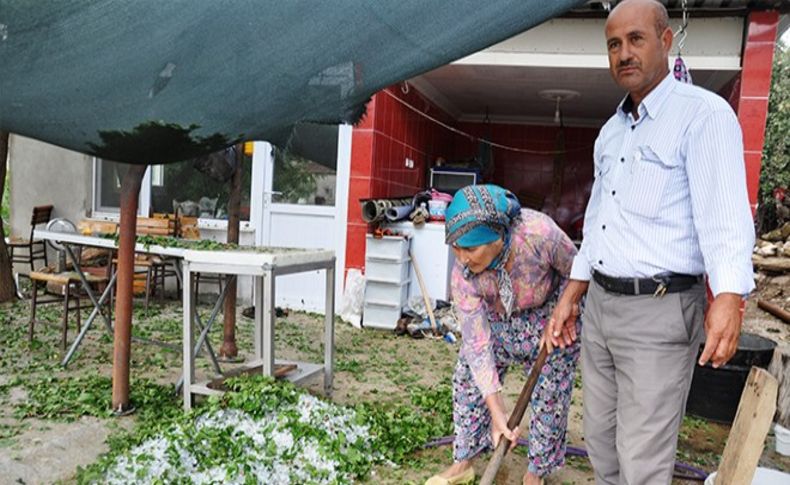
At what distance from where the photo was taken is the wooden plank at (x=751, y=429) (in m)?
1.60

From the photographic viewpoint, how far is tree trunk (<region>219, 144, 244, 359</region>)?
14.6 feet

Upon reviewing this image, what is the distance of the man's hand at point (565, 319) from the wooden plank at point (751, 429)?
2.28ft

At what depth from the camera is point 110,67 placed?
209 centimetres

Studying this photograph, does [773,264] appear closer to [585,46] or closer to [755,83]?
[755,83]

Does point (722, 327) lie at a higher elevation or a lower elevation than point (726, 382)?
higher

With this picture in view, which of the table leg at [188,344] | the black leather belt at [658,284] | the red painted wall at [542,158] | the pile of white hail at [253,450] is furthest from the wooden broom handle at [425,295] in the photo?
the black leather belt at [658,284]

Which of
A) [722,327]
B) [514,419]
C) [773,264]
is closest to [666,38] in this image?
[722,327]

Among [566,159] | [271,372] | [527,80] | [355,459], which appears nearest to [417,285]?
[527,80]

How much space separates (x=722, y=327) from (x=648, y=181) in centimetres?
48

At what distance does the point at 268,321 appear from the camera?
3365 mm

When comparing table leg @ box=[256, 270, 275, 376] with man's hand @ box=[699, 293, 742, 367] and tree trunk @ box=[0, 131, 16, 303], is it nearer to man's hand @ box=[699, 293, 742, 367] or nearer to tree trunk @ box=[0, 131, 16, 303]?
man's hand @ box=[699, 293, 742, 367]

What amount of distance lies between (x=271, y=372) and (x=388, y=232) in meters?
2.71

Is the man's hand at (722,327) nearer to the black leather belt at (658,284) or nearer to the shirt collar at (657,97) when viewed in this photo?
the black leather belt at (658,284)

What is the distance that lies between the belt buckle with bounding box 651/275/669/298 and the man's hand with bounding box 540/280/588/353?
435 mm
